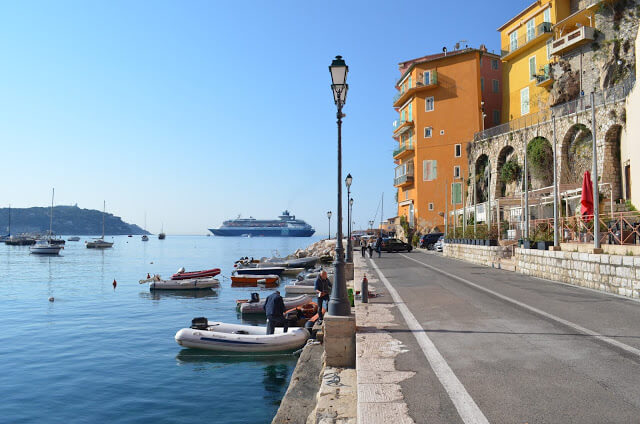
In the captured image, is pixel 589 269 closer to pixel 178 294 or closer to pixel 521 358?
pixel 521 358

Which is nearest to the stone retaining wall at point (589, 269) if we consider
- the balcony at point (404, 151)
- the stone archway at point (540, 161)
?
the stone archway at point (540, 161)

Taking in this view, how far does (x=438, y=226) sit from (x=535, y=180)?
14.9 m

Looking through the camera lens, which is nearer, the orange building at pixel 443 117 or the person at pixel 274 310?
the person at pixel 274 310

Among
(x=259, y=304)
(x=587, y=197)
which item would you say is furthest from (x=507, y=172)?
(x=259, y=304)

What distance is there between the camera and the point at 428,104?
165ft

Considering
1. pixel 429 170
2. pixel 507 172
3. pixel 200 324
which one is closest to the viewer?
pixel 200 324

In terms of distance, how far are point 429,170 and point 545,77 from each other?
601 inches

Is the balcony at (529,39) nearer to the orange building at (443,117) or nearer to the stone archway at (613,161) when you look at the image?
the orange building at (443,117)

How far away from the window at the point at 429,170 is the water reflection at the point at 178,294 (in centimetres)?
2796

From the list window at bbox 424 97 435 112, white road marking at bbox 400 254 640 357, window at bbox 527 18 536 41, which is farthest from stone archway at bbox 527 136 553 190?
white road marking at bbox 400 254 640 357

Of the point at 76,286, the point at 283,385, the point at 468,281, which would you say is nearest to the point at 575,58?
the point at 468,281

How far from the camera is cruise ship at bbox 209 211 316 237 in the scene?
606 feet

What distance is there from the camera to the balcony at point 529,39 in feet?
124

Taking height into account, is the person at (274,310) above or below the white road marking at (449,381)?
below
